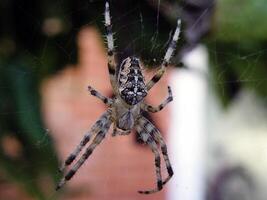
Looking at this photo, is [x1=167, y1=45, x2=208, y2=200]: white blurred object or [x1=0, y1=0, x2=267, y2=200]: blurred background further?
[x1=167, y1=45, x2=208, y2=200]: white blurred object

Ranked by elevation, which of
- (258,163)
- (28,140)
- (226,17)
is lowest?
(258,163)

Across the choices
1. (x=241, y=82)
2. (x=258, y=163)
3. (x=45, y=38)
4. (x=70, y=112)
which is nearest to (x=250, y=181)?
(x=258, y=163)

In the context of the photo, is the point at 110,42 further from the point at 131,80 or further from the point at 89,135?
the point at 89,135

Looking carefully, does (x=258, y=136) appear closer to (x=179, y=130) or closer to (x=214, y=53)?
(x=179, y=130)

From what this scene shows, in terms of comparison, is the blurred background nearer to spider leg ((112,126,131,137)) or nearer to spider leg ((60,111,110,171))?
spider leg ((60,111,110,171))

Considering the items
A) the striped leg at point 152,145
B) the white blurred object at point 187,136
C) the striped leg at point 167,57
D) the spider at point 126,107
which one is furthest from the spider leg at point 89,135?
the white blurred object at point 187,136

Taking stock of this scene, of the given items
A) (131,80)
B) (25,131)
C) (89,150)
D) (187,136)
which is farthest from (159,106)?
(187,136)

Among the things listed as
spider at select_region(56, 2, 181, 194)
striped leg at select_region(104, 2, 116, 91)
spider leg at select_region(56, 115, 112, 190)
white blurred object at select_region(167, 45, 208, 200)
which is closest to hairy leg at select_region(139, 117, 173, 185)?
spider at select_region(56, 2, 181, 194)

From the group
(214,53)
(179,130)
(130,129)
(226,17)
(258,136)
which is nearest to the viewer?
(226,17)
